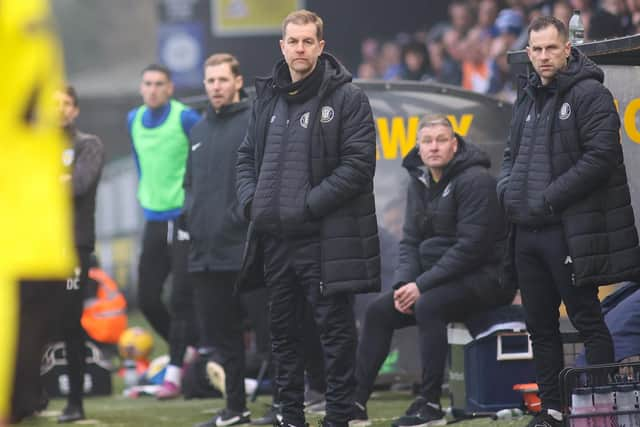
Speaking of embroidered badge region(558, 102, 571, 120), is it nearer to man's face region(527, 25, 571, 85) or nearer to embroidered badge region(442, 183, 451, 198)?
man's face region(527, 25, 571, 85)

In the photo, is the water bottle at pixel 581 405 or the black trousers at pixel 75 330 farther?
the black trousers at pixel 75 330

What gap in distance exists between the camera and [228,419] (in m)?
6.82

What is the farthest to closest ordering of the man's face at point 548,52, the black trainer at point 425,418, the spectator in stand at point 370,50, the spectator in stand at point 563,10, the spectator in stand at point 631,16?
the spectator in stand at point 370,50, the spectator in stand at point 563,10, the spectator in stand at point 631,16, the black trainer at point 425,418, the man's face at point 548,52

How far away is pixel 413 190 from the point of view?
696 cm

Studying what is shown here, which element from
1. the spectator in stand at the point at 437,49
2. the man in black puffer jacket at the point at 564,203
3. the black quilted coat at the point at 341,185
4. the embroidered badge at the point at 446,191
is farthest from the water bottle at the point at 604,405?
the spectator in stand at the point at 437,49

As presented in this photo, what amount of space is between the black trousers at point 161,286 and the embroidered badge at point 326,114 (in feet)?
10.2

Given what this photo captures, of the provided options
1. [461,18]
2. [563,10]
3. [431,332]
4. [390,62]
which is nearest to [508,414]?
[431,332]

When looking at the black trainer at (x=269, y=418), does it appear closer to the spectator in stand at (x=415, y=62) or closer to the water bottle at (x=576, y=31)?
the water bottle at (x=576, y=31)

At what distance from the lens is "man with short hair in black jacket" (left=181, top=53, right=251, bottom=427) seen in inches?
272

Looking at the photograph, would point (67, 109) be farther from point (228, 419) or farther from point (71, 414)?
point (228, 419)

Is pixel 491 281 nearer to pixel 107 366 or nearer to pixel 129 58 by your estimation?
pixel 107 366

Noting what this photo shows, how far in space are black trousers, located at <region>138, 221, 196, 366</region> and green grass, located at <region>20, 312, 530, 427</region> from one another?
0.43 metres

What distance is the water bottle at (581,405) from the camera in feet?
15.9

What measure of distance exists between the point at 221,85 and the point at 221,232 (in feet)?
2.66
